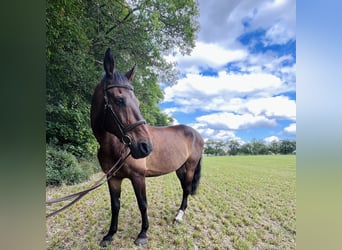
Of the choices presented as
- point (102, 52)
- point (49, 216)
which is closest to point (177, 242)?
point (49, 216)

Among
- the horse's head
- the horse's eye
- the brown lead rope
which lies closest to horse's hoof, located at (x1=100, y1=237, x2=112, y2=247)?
the brown lead rope

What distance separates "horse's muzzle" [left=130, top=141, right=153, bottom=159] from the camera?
4.37 ft

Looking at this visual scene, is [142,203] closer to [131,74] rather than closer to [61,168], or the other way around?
[61,168]

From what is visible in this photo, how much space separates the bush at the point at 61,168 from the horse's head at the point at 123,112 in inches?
13.4

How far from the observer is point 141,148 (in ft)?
4.37

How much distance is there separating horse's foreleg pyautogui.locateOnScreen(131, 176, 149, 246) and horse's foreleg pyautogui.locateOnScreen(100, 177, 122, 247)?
0.11m

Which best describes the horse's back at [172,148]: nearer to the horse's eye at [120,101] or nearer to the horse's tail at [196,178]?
the horse's tail at [196,178]

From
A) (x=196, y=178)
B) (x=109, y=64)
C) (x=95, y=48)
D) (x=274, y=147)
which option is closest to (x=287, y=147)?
(x=274, y=147)

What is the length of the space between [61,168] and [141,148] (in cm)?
58

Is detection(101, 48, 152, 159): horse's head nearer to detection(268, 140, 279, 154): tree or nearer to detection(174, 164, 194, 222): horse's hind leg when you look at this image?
detection(174, 164, 194, 222): horse's hind leg

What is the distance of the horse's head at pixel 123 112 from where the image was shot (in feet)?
4.37

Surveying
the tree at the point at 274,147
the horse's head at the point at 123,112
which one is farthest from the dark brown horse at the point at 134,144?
the tree at the point at 274,147
